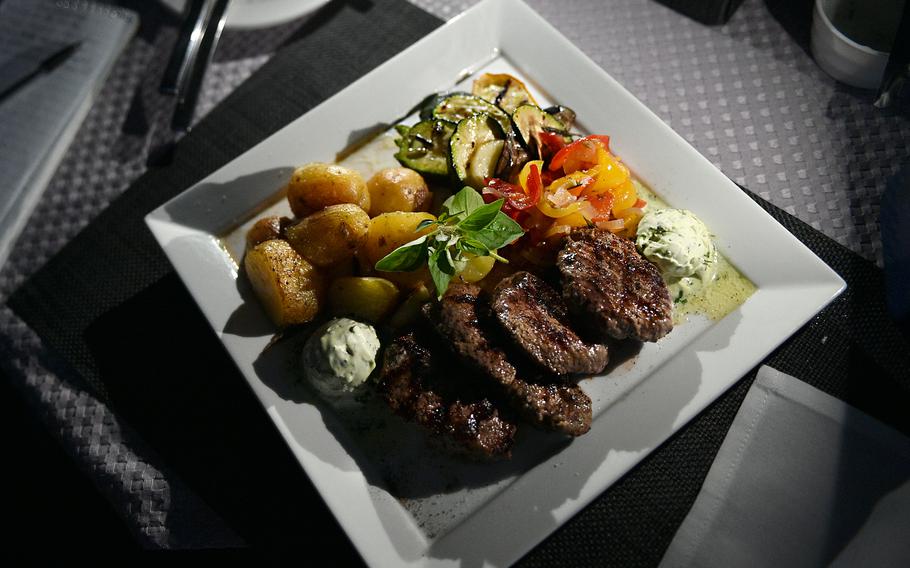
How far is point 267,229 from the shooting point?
2619mm

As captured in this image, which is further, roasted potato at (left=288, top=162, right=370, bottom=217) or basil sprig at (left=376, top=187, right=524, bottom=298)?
roasted potato at (left=288, top=162, right=370, bottom=217)

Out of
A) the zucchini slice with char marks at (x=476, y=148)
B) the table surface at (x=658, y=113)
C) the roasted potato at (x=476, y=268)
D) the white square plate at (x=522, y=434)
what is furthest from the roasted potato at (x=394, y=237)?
the table surface at (x=658, y=113)

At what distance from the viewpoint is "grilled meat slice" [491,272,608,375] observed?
2.18 m

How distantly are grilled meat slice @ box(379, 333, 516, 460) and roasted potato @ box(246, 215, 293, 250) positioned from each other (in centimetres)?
72

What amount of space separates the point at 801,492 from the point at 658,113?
1.78m

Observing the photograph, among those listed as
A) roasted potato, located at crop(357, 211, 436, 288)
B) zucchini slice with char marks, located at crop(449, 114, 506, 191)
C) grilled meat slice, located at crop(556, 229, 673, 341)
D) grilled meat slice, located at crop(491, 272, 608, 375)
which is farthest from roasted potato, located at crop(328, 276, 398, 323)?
grilled meat slice, located at crop(556, 229, 673, 341)

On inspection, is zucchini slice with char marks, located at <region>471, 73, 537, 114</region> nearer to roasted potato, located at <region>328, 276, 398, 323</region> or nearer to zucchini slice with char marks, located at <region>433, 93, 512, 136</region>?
zucchini slice with char marks, located at <region>433, 93, 512, 136</region>

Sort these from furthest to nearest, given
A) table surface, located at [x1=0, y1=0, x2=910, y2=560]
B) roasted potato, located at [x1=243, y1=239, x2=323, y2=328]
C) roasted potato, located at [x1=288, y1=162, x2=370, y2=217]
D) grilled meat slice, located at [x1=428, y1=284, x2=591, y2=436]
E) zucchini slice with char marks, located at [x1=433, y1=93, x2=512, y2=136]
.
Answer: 1. zucchini slice with char marks, located at [x1=433, y1=93, x2=512, y2=136]
2. table surface, located at [x1=0, y1=0, x2=910, y2=560]
3. roasted potato, located at [x1=288, y1=162, x2=370, y2=217]
4. roasted potato, located at [x1=243, y1=239, x2=323, y2=328]
5. grilled meat slice, located at [x1=428, y1=284, x2=591, y2=436]

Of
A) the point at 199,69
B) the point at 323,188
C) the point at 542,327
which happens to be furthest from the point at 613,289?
the point at 199,69

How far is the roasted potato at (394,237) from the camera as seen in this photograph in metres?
2.44

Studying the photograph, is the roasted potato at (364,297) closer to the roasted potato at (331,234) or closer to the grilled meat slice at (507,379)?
the roasted potato at (331,234)

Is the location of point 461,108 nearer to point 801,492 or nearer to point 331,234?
point 331,234

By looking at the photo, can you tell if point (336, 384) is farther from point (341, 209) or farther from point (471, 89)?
point (471, 89)

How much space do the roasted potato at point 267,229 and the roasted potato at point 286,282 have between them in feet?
0.34
